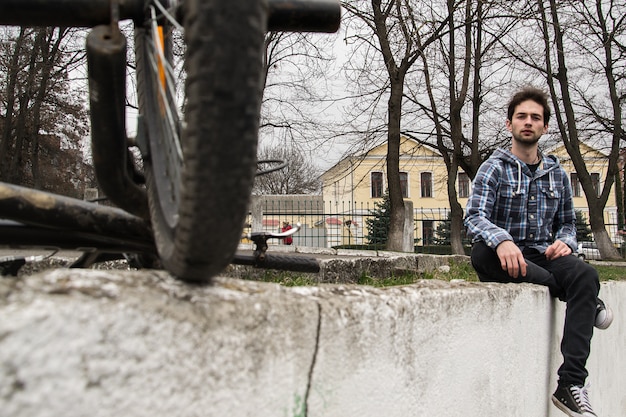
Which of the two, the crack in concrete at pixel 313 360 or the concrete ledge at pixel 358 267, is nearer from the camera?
the crack in concrete at pixel 313 360

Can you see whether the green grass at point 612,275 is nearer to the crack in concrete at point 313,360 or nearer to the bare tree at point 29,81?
the crack in concrete at point 313,360

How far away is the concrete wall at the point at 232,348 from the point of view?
2.87 ft

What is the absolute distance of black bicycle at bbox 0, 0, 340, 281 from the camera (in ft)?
2.91

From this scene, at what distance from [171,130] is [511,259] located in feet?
6.49

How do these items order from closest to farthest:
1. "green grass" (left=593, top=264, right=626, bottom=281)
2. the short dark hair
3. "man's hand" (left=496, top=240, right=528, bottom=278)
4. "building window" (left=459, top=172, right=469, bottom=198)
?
1. "man's hand" (left=496, top=240, right=528, bottom=278)
2. the short dark hair
3. "green grass" (left=593, top=264, right=626, bottom=281)
4. "building window" (left=459, top=172, right=469, bottom=198)

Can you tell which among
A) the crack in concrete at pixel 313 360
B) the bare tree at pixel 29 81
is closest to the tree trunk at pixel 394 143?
the bare tree at pixel 29 81

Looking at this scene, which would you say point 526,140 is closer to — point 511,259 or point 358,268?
point 511,259

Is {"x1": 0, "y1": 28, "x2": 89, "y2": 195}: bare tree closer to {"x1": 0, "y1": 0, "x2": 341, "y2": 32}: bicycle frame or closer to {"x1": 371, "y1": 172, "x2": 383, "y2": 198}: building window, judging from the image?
{"x1": 0, "y1": 0, "x2": 341, "y2": 32}: bicycle frame

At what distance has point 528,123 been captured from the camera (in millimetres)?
3256

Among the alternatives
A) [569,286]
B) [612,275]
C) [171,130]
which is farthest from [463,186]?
[171,130]

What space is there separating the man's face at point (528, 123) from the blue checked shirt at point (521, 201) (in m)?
0.14

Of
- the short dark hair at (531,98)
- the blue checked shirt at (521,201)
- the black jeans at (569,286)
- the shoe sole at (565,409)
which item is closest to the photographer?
the shoe sole at (565,409)

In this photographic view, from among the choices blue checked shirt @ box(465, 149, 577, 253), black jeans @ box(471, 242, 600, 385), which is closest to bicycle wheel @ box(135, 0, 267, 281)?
black jeans @ box(471, 242, 600, 385)

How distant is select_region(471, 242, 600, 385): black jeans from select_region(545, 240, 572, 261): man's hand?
1.1 inches
